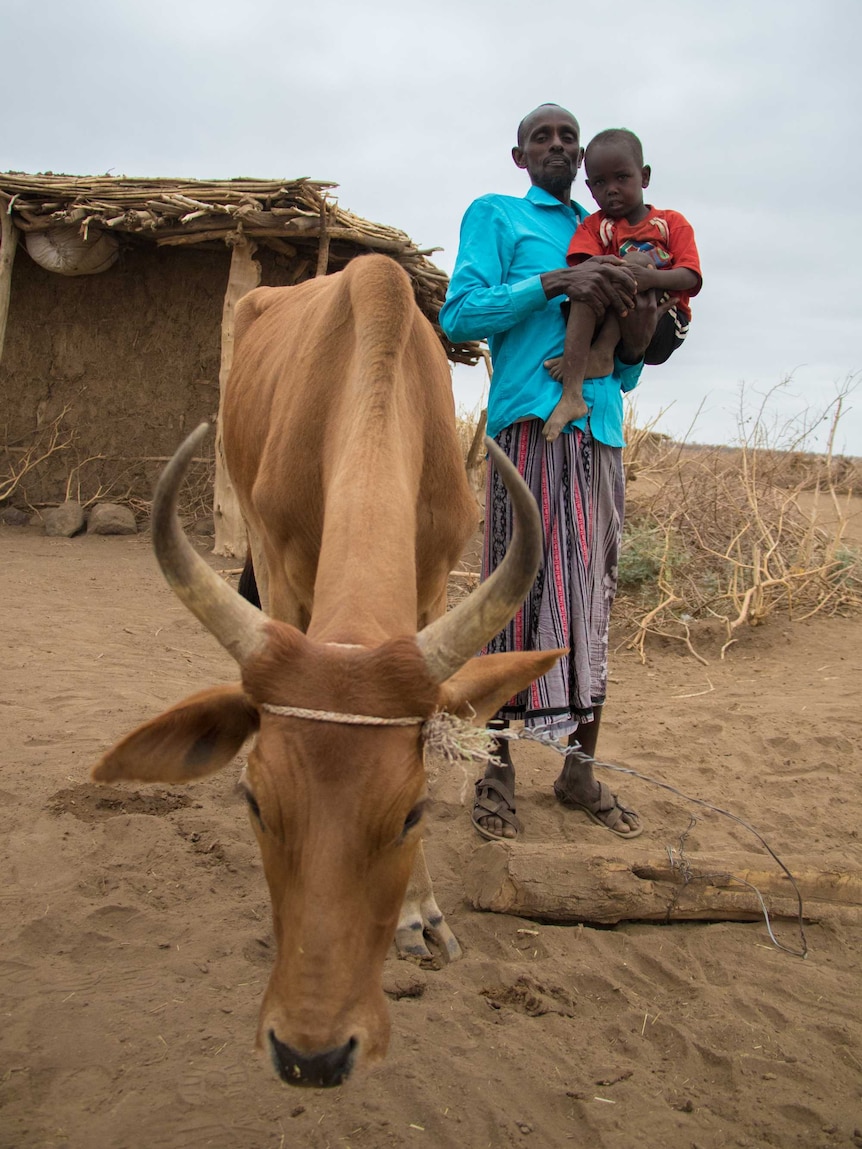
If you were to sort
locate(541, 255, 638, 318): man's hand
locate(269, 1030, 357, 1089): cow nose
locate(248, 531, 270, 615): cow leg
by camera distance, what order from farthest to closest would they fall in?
locate(248, 531, 270, 615): cow leg → locate(541, 255, 638, 318): man's hand → locate(269, 1030, 357, 1089): cow nose

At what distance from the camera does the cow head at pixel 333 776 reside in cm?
174

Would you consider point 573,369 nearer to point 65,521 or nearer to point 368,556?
point 368,556

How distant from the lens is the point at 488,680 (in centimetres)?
207

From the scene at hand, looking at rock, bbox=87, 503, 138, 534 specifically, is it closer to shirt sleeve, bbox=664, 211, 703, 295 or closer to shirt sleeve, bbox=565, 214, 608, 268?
shirt sleeve, bbox=565, 214, 608, 268

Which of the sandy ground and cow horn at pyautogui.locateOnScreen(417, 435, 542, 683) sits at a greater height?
cow horn at pyautogui.locateOnScreen(417, 435, 542, 683)

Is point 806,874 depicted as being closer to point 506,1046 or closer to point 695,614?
point 506,1046

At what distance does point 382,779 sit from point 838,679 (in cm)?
506

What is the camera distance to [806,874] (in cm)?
305

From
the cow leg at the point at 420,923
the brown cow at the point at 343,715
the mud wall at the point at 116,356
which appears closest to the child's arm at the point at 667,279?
the brown cow at the point at 343,715

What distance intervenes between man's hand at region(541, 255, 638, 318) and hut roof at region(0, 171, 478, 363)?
200 inches

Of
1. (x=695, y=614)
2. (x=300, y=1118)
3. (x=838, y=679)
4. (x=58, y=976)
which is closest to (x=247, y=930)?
(x=58, y=976)

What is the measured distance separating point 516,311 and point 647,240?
69cm

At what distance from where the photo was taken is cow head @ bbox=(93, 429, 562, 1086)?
5.72 feet

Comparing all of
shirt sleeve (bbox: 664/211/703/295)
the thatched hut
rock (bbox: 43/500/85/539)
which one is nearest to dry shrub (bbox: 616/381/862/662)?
the thatched hut
